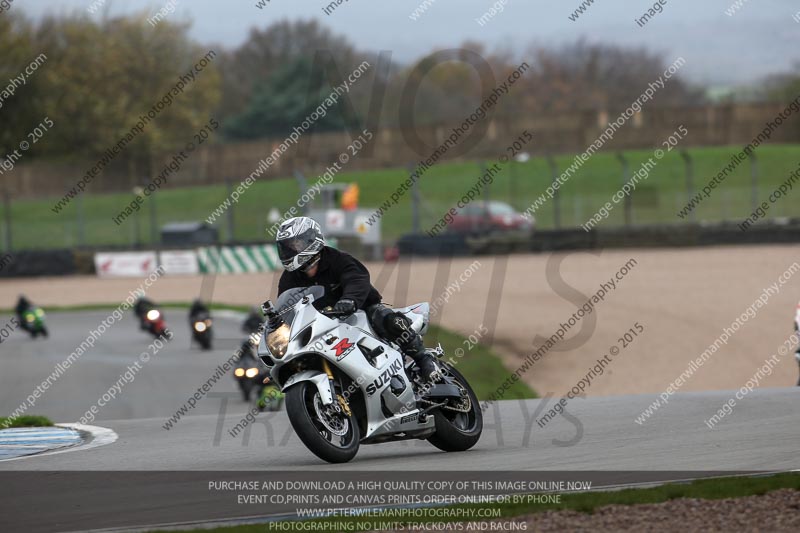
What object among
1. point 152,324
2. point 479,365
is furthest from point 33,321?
point 479,365

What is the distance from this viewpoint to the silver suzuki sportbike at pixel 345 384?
8.14 meters

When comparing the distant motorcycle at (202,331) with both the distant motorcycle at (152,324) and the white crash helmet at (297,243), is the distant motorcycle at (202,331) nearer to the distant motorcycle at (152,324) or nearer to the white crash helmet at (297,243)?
the distant motorcycle at (152,324)

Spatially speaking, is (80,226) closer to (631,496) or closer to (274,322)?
(274,322)

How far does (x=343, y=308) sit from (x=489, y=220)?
119ft

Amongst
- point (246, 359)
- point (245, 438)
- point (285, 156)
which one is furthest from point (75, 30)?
point (245, 438)

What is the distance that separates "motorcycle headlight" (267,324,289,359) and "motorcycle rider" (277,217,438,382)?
0.39 m

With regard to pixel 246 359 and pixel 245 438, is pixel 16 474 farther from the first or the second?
pixel 246 359

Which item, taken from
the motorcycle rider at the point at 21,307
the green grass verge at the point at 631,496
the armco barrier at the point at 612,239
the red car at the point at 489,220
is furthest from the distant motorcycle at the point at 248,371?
the red car at the point at 489,220

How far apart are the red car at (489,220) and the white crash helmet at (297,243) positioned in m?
34.0

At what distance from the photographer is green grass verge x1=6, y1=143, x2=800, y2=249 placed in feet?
153

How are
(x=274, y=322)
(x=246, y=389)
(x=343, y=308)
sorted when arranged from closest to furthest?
(x=274, y=322) → (x=343, y=308) → (x=246, y=389)

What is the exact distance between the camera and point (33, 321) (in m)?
29.4

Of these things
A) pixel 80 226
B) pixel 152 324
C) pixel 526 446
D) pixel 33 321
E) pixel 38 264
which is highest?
pixel 526 446

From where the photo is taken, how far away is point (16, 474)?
8547mm
